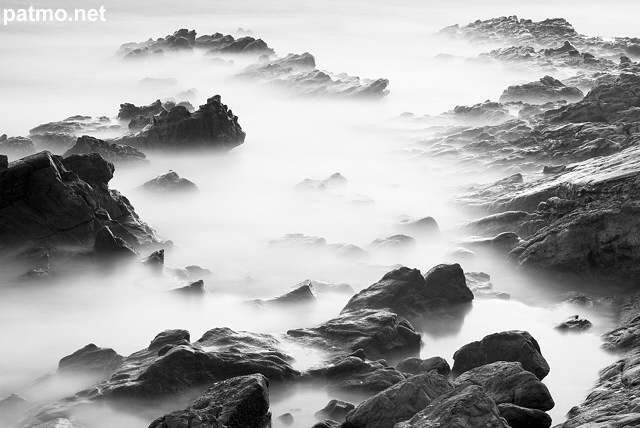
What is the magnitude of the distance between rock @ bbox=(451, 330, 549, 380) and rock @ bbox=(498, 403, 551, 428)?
6.03ft

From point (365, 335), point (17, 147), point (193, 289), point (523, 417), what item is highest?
point (523, 417)

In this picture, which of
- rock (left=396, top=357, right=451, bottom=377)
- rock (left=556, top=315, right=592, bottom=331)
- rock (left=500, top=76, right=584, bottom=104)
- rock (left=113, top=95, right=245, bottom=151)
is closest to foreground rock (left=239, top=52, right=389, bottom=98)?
rock (left=500, top=76, right=584, bottom=104)

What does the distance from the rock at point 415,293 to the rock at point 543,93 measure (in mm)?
23173

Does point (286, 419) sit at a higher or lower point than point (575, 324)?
higher

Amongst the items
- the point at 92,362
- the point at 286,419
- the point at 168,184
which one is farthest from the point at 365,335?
the point at 168,184

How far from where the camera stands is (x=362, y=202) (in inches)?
1055

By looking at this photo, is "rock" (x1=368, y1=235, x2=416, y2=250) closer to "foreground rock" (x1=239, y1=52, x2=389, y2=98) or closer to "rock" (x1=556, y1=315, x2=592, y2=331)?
"rock" (x1=556, y1=315, x2=592, y2=331)

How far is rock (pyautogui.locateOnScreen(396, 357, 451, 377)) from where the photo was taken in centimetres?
1355

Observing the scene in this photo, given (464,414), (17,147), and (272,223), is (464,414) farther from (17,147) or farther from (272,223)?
(17,147)

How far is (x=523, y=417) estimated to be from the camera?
1102 centimetres

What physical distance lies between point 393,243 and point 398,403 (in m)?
11.1

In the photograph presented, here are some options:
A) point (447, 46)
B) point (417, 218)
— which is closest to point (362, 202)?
point (417, 218)

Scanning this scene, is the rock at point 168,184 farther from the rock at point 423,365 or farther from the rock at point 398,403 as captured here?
the rock at point 398,403

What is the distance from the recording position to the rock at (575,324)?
51.6ft
